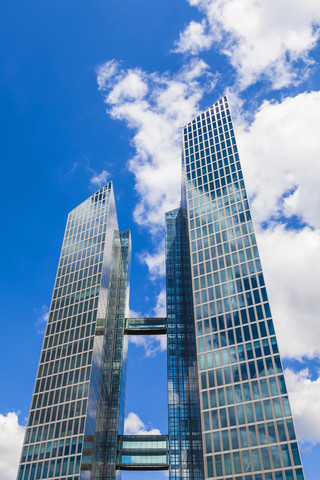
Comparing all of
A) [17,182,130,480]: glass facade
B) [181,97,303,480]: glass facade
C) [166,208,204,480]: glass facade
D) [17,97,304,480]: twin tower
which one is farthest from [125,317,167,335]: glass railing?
[181,97,303,480]: glass facade

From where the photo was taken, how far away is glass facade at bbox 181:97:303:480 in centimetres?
7506

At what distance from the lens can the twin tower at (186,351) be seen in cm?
7906

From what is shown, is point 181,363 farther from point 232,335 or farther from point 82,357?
point 232,335

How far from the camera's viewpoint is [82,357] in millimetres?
101125

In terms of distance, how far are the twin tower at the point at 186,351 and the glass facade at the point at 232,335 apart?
0.74 ft

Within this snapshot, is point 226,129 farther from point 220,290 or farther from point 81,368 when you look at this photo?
point 81,368

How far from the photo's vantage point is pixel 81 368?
3895 inches

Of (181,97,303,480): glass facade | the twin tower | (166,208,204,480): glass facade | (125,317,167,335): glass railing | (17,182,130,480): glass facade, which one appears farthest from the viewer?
(125,317,167,335): glass railing

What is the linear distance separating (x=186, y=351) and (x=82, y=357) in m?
36.8

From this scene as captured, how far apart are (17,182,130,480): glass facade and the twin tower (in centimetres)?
29

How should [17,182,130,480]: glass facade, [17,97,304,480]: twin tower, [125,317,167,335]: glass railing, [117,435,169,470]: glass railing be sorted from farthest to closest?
[125,317,167,335]: glass railing → [117,435,169,470]: glass railing → [17,182,130,480]: glass facade → [17,97,304,480]: twin tower

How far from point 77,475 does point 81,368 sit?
22193mm

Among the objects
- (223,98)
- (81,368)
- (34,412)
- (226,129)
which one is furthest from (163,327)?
(223,98)

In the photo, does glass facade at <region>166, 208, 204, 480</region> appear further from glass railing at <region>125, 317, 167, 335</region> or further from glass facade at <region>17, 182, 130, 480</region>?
glass facade at <region>17, 182, 130, 480</region>
